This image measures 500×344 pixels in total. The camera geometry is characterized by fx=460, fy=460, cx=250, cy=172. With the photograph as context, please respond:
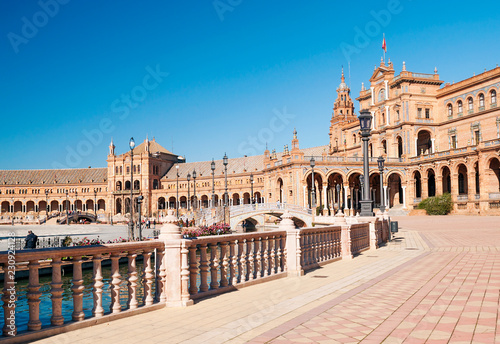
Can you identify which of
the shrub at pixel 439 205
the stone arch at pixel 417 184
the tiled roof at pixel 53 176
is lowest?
the shrub at pixel 439 205

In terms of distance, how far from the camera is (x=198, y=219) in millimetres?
52125

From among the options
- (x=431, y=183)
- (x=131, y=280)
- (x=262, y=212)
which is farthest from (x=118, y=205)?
(x=131, y=280)

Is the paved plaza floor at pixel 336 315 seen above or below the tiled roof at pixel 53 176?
below

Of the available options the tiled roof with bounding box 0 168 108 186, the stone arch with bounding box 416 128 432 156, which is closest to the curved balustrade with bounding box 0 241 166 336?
the stone arch with bounding box 416 128 432 156

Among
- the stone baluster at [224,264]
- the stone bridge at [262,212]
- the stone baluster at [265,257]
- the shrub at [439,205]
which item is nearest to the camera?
the stone baluster at [224,264]

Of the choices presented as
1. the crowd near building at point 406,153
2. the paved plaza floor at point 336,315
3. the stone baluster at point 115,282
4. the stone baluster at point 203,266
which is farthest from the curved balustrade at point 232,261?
the crowd near building at point 406,153

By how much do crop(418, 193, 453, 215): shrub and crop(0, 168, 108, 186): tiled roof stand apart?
91.5 m

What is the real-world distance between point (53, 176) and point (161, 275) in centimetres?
13028

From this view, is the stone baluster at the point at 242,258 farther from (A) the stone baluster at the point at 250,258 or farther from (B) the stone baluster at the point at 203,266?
(B) the stone baluster at the point at 203,266

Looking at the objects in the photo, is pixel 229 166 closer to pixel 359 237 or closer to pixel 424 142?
pixel 424 142

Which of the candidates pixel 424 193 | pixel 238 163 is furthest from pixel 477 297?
pixel 238 163

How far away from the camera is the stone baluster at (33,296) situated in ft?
17.2

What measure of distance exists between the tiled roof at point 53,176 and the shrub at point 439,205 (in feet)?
300

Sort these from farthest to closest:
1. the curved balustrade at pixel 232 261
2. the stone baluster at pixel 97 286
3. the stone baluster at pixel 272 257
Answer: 1. the stone baluster at pixel 272 257
2. the curved balustrade at pixel 232 261
3. the stone baluster at pixel 97 286
